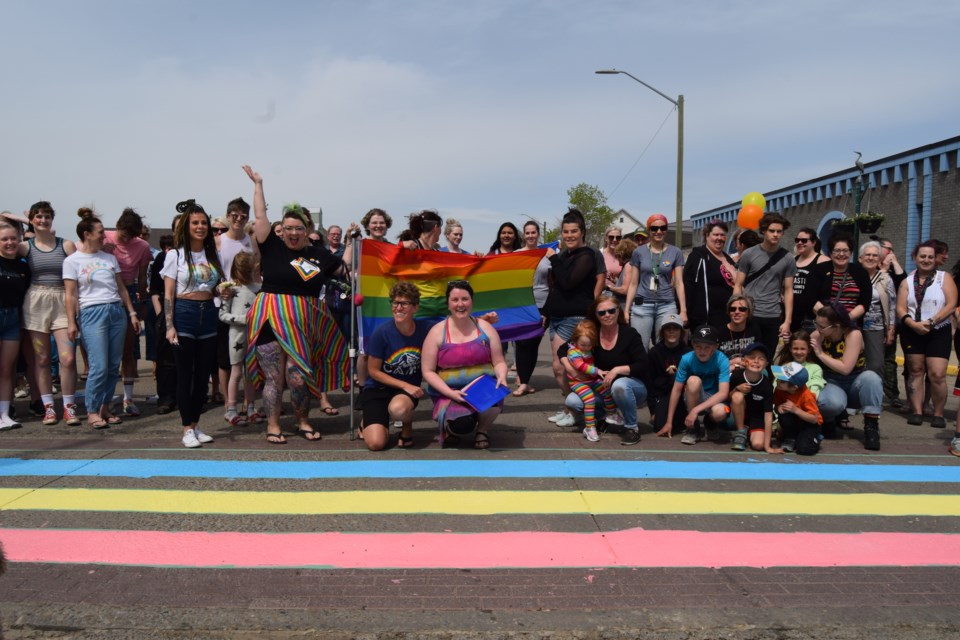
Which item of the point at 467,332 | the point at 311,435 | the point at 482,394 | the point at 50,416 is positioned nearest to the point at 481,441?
the point at 482,394

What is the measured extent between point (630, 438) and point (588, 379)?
62 cm

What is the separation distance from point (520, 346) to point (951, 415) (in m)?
4.59

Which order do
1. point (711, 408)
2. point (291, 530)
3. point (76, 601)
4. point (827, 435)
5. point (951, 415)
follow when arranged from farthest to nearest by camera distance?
point (951, 415) < point (827, 435) < point (711, 408) < point (291, 530) < point (76, 601)

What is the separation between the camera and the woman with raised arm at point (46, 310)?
691 cm

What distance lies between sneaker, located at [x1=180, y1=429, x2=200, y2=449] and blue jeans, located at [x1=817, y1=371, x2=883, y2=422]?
17.4ft

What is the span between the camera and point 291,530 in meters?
4.37

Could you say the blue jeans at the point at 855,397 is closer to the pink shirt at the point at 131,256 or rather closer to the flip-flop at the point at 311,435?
the flip-flop at the point at 311,435

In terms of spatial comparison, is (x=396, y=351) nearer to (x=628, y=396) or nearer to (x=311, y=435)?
(x=311, y=435)

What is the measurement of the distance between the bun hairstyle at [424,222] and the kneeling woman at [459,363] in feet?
6.91

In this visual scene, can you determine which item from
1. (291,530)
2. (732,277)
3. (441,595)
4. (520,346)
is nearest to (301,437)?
(291,530)

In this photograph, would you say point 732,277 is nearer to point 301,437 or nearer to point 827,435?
point 827,435

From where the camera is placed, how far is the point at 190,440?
618 centimetres

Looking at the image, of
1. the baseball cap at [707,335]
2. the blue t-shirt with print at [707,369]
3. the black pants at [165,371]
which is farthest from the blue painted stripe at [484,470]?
the black pants at [165,371]

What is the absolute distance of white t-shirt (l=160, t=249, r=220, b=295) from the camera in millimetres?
6469
